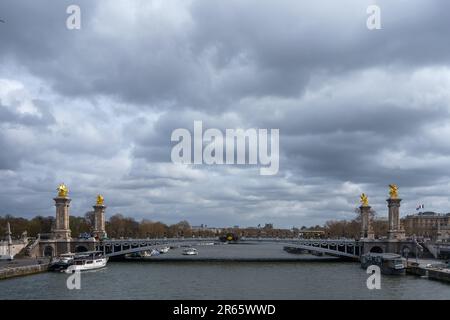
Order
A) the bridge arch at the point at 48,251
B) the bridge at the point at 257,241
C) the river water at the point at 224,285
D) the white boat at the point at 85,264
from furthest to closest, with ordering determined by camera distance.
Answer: the bridge arch at the point at 48,251
the bridge at the point at 257,241
the white boat at the point at 85,264
the river water at the point at 224,285

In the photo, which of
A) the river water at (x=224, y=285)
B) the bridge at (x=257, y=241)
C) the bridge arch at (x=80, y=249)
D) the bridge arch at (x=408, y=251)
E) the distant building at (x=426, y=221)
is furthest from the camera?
the distant building at (x=426, y=221)

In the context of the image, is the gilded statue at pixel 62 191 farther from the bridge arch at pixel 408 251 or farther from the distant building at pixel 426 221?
the distant building at pixel 426 221

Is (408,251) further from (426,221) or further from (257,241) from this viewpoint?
(426,221)

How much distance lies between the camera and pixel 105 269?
63656mm

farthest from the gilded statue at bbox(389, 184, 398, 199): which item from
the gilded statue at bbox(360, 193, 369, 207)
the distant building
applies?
the distant building

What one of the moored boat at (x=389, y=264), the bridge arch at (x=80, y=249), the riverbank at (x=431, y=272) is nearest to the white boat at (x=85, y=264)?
the bridge arch at (x=80, y=249)

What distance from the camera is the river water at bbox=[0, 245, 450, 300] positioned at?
40.4m

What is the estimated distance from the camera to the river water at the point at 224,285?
40.4 m

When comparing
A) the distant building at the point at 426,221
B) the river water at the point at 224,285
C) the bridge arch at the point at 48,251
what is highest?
the river water at the point at 224,285

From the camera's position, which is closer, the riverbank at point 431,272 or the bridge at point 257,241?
the riverbank at point 431,272

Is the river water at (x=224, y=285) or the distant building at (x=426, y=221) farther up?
the river water at (x=224, y=285)

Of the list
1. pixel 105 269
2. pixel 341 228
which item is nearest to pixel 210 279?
pixel 105 269
